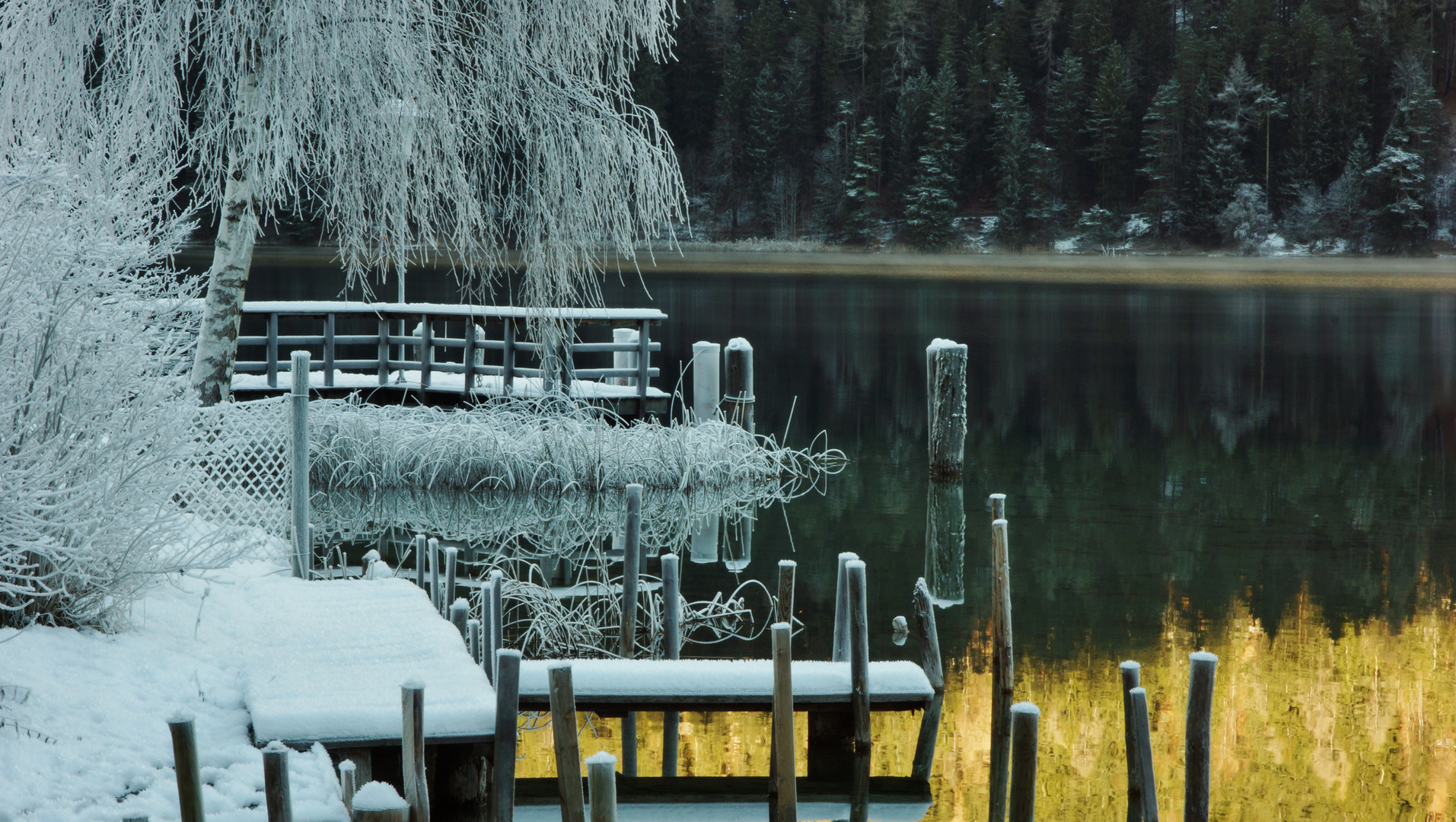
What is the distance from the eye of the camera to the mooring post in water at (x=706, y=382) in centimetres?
1354

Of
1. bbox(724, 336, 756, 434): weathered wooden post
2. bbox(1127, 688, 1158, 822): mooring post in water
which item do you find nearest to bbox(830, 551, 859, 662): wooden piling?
bbox(1127, 688, 1158, 822): mooring post in water

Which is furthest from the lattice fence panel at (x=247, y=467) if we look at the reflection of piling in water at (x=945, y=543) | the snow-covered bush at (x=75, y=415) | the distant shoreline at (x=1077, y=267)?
the distant shoreline at (x=1077, y=267)

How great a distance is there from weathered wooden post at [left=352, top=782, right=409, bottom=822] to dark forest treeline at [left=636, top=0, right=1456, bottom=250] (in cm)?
6175

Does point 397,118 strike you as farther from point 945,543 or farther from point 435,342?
point 435,342

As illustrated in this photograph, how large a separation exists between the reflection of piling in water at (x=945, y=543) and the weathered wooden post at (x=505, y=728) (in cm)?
530

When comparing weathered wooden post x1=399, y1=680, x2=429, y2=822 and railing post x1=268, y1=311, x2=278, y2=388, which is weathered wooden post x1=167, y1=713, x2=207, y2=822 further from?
railing post x1=268, y1=311, x2=278, y2=388

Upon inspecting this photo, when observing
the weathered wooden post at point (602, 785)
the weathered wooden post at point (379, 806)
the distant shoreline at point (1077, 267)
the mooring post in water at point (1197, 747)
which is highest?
the distant shoreline at point (1077, 267)

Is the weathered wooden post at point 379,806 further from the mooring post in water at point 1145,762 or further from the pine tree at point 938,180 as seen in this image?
the pine tree at point 938,180

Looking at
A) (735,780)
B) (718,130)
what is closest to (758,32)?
(718,130)

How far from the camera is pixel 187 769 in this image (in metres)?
3.18

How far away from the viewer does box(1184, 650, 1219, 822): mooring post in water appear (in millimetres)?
4195

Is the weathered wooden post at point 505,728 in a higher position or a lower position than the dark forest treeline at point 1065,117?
lower

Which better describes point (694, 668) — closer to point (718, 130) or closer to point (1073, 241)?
point (1073, 241)

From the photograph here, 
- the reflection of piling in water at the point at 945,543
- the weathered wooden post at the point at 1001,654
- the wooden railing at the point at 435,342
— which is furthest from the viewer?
the wooden railing at the point at 435,342
